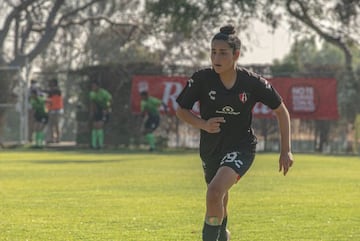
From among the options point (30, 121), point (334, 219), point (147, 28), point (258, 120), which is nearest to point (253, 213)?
point (334, 219)

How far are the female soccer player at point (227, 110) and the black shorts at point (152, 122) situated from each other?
22.8 metres

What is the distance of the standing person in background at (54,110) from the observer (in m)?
33.6

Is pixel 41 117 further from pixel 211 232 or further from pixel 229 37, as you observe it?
pixel 211 232

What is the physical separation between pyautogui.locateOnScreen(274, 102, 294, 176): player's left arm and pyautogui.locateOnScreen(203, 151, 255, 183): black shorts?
296mm

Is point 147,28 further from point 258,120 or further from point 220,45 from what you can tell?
point 220,45

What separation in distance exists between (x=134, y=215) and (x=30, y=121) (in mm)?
23509

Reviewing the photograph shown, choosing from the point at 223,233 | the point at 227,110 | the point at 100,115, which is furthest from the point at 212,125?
the point at 100,115

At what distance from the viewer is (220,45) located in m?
7.98

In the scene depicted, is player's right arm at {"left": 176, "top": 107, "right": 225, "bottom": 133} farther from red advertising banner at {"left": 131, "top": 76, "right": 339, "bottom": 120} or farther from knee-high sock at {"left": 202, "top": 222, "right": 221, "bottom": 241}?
red advertising banner at {"left": 131, "top": 76, "right": 339, "bottom": 120}

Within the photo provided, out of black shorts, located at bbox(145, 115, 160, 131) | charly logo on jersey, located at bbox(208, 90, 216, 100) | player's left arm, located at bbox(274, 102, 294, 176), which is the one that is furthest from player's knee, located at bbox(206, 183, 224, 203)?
black shorts, located at bbox(145, 115, 160, 131)

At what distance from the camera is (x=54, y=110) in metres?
34.3

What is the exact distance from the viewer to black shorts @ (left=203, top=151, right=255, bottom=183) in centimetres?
800

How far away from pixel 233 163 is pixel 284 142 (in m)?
0.55

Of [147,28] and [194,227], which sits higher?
[147,28]
